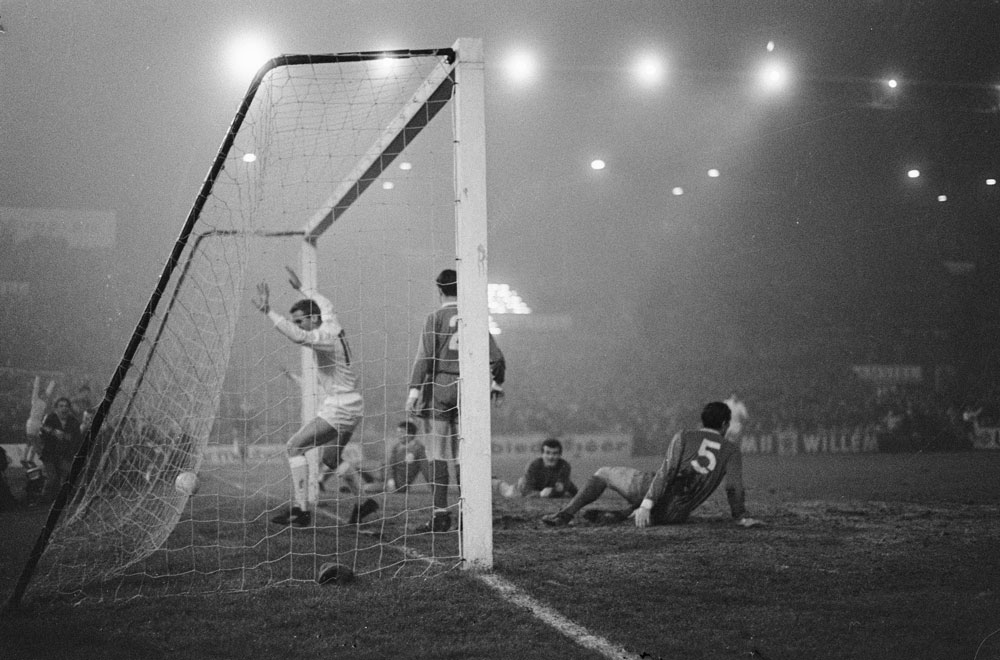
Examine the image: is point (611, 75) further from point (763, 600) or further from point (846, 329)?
Result: point (763, 600)

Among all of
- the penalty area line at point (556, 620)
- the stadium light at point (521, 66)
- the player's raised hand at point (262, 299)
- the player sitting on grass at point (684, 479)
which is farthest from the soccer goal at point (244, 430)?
→ the stadium light at point (521, 66)

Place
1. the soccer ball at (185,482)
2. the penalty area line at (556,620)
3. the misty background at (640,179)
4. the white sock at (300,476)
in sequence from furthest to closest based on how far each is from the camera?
the misty background at (640,179) → the white sock at (300,476) → the soccer ball at (185,482) → the penalty area line at (556,620)

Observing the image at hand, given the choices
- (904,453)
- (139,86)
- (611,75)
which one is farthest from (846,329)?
(139,86)

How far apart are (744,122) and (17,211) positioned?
11.5m

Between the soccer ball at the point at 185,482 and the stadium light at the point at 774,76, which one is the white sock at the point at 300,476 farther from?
the stadium light at the point at 774,76

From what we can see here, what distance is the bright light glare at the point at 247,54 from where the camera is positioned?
9680 mm

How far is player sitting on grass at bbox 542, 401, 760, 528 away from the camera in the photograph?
5.20 metres

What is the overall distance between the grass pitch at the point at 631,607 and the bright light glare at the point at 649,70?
943 cm

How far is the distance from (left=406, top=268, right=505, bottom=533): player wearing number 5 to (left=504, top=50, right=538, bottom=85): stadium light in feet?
24.7

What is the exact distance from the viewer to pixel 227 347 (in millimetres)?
4816

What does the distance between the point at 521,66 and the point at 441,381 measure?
8008mm

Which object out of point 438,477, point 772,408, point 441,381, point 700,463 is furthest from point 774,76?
point 438,477

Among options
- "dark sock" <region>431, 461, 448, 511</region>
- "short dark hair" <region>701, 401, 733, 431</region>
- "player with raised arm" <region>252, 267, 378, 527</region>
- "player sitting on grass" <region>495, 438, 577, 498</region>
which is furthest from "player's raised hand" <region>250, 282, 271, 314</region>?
"player sitting on grass" <region>495, 438, 577, 498</region>

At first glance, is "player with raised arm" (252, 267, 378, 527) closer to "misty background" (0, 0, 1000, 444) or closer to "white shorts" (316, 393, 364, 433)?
"white shorts" (316, 393, 364, 433)
